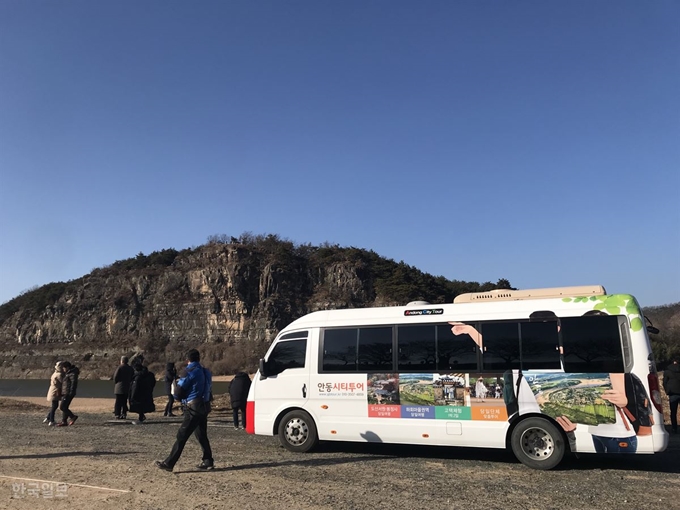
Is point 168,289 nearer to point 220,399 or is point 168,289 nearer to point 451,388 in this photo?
point 220,399

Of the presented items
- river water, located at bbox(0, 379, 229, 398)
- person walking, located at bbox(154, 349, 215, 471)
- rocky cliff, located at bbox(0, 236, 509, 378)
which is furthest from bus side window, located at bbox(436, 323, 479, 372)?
rocky cliff, located at bbox(0, 236, 509, 378)

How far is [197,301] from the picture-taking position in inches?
3964

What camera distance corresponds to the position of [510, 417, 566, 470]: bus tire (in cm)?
841

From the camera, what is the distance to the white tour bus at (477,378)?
826 cm

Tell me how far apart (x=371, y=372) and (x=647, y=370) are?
4.58m

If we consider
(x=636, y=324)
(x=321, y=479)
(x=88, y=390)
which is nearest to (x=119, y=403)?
(x=321, y=479)

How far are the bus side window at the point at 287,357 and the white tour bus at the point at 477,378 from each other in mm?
23

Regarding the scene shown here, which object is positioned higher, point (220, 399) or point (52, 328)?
point (52, 328)

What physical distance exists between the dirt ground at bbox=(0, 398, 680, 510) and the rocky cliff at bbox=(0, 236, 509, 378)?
7968 centimetres

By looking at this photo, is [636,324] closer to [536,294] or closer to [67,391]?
[536,294]

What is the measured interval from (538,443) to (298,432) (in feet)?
14.5

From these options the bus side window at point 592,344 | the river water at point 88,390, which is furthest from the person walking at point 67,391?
the river water at point 88,390

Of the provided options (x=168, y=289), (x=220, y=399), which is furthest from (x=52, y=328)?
(x=220, y=399)

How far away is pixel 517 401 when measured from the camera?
28.3 feet
